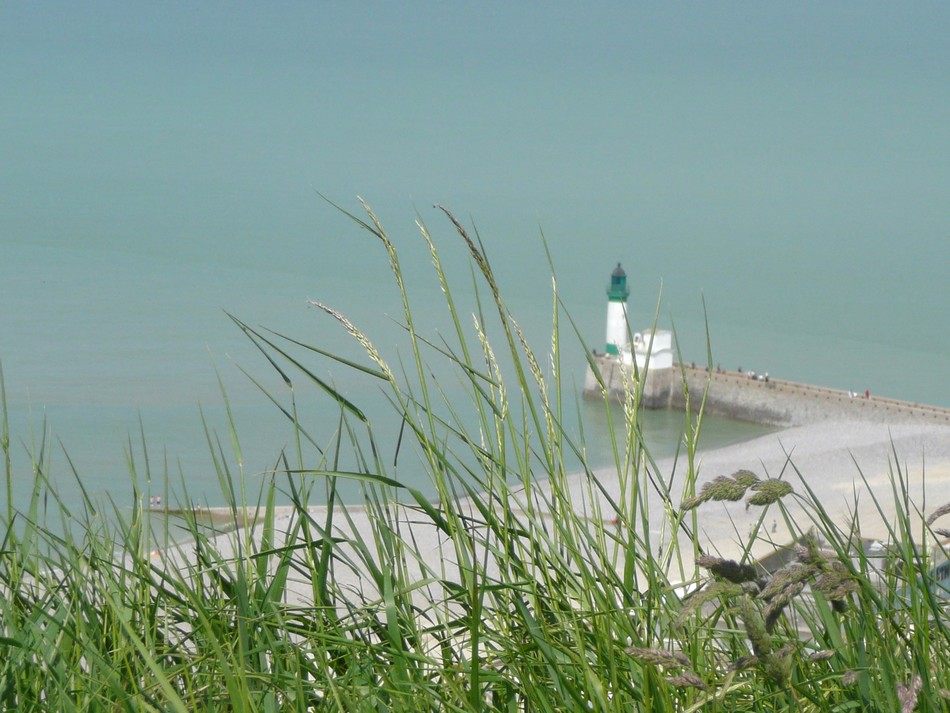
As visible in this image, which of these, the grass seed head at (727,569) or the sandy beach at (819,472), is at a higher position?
the grass seed head at (727,569)

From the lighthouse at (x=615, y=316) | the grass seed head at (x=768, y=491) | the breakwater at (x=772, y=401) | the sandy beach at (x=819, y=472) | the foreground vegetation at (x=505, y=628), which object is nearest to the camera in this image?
the grass seed head at (x=768, y=491)

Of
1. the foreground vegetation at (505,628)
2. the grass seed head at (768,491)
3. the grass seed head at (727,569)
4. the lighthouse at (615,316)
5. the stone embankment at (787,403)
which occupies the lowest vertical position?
the stone embankment at (787,403)

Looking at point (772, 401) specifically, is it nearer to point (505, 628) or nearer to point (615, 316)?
point (615, 316)

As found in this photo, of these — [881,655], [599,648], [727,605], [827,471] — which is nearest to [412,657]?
[599,648]

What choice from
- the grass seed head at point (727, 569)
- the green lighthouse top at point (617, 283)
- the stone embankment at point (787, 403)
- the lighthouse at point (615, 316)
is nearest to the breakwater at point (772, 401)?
the stone embankment at point (787, 403)

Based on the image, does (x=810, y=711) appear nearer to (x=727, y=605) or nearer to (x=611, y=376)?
(x=727, y=605)

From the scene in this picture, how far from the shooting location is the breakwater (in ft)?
112

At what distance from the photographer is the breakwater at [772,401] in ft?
112

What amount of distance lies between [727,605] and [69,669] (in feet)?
2.22

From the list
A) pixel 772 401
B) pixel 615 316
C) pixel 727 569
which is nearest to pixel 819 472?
pixel 772 401

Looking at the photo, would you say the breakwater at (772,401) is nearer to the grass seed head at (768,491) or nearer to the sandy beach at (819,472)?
the sandy beach at (819,472)

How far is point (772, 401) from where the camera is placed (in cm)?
3681

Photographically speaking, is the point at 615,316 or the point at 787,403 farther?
the point at 615,316

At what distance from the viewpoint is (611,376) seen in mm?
38062
